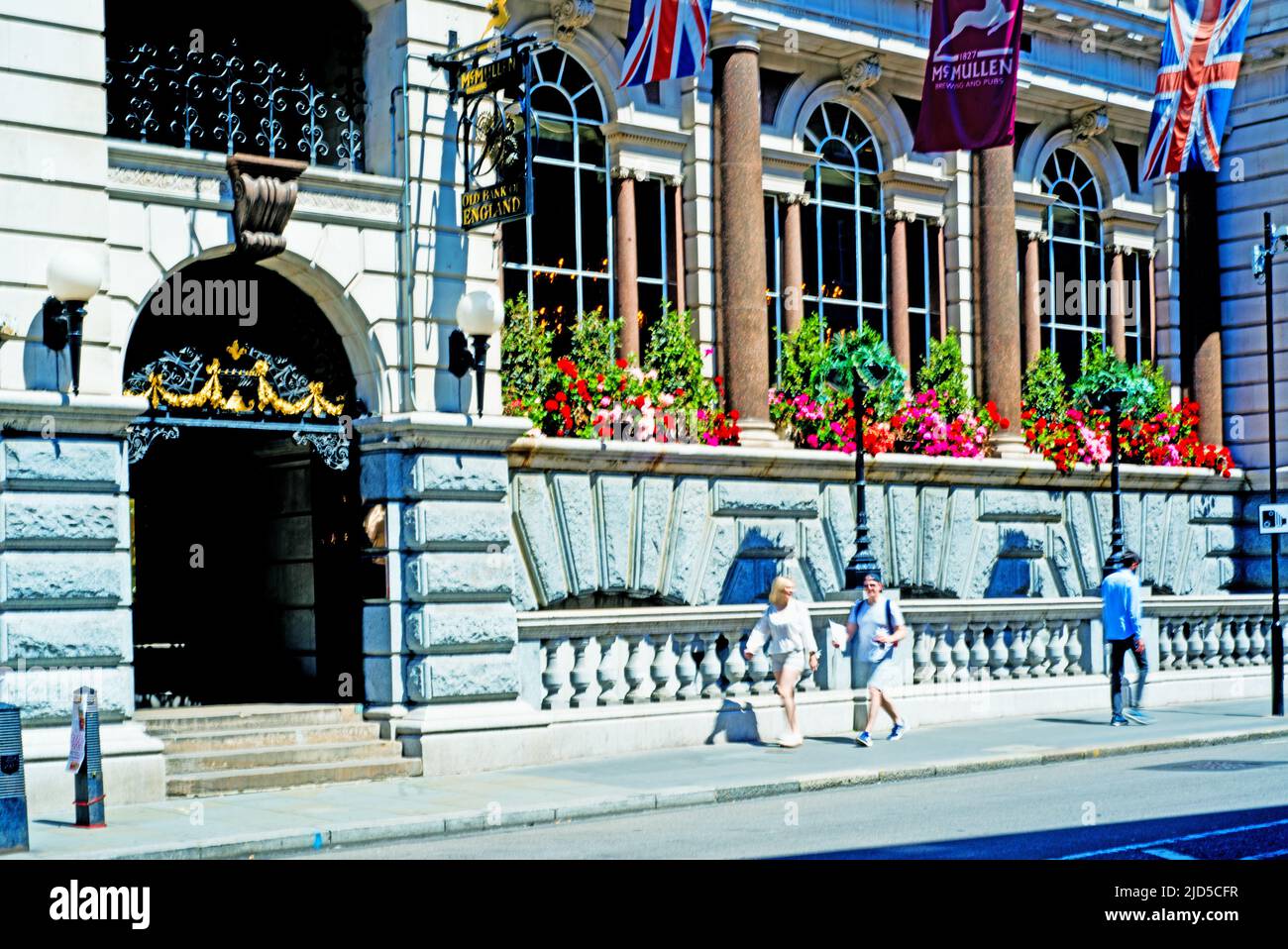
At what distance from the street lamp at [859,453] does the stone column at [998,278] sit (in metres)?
4.07

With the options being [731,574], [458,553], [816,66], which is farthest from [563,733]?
[816,66]

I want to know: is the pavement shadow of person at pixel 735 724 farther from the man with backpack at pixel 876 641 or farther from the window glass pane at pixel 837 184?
the window glass pane at pixel 837 184

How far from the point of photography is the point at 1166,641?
24938 mm

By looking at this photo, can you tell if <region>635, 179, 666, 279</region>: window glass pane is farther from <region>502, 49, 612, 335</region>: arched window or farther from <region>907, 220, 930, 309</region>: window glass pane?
<region>907, 220, 930, 309</region>: window glass pane

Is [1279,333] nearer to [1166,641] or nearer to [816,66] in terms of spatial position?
[1166,641]

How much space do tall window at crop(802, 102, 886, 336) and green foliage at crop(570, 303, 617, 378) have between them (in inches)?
153

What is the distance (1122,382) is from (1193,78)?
188 inches

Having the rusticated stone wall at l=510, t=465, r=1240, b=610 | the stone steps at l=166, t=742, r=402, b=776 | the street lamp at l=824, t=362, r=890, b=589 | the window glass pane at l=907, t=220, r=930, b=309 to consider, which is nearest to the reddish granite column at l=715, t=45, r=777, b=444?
the street lamp at l=824, t=362, r=890, b=589

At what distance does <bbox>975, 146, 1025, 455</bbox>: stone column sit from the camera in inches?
998

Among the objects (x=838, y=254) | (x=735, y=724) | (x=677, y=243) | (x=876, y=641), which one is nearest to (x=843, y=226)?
(x=838, y=254)

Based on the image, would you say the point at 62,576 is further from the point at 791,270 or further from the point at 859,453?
the point at 791,270

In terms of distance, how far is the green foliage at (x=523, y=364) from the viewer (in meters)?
20.0

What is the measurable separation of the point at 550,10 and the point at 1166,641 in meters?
11.8
